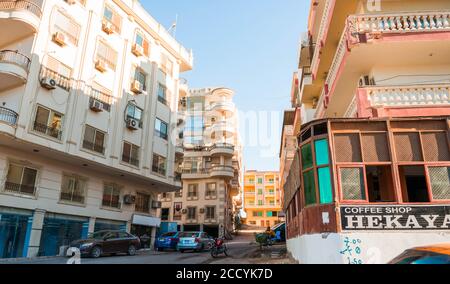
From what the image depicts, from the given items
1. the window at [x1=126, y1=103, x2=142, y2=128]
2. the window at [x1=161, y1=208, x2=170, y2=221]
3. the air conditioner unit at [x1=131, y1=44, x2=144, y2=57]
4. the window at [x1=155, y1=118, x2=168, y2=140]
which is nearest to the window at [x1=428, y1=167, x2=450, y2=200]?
the window at [x1=126, y1=103, x2=142, y2=128]

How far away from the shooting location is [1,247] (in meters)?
16.7

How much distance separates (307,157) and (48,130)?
15270 millimetres

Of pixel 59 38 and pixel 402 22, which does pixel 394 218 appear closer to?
pixel 402 22

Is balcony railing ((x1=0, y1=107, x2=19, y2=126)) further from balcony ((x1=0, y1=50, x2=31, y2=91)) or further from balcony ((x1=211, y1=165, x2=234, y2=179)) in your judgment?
balcony ((x1=211, y1=165, x2=234, y2=179))

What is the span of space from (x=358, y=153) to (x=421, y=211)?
2187 mm

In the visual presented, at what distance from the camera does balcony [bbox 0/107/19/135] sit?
15.8 meters

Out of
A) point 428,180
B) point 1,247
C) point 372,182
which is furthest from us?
point 1,247

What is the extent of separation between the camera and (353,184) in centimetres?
902

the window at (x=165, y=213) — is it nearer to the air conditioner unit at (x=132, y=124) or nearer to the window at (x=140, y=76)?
the window at (x=140, y=76)

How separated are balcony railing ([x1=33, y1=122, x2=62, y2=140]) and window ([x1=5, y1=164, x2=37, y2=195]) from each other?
7.55ft

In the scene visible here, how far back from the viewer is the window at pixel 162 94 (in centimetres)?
2895
